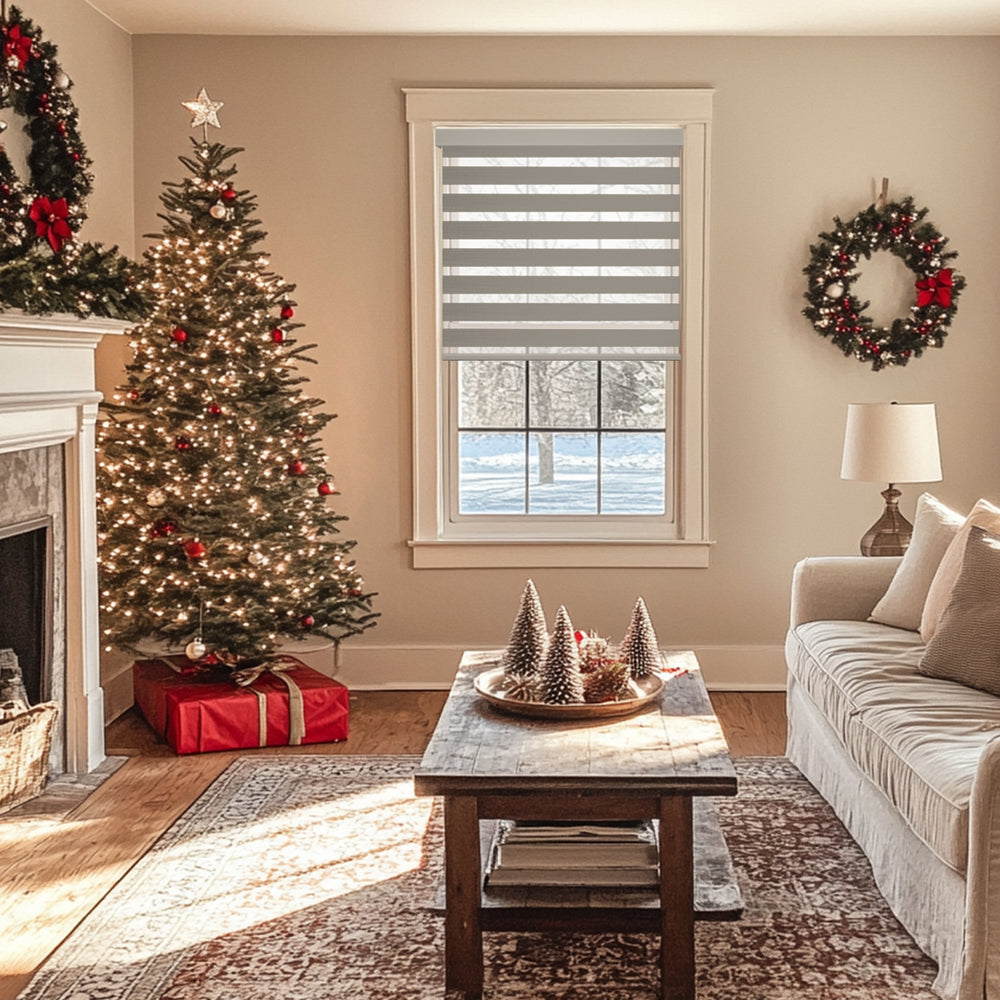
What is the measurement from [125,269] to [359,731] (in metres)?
1.94

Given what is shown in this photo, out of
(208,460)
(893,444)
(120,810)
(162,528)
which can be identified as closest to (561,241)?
(893,444)

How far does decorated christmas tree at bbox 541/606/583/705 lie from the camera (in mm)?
3070

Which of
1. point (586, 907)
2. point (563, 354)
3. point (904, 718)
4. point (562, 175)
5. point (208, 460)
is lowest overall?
point (586, 907)

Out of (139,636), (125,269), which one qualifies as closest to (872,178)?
(125,269)

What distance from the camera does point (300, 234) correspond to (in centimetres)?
536

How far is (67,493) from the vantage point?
4.24m

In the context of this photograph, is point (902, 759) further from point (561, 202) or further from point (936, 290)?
point (561, 202)

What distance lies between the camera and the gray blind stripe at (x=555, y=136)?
5312 millimetres

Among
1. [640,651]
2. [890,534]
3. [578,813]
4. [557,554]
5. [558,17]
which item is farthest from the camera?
[557,554]

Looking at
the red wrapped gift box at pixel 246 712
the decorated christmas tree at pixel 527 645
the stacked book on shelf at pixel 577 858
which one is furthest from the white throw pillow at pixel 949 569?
the red wrapped gift box at pixel 246 712

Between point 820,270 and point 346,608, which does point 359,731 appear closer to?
point 346,608

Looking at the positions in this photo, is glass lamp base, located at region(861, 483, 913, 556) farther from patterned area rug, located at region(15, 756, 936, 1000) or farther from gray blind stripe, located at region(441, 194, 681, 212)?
gray blind stripe, located at region(441, 194, 681, 212)

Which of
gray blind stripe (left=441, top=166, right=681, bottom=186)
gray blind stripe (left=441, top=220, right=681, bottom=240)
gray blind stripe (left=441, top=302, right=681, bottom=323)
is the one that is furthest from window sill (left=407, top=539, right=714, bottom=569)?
gray blind stripe (left=441, top=166, right=681, bottom=186)

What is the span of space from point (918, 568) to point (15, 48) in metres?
3.24
